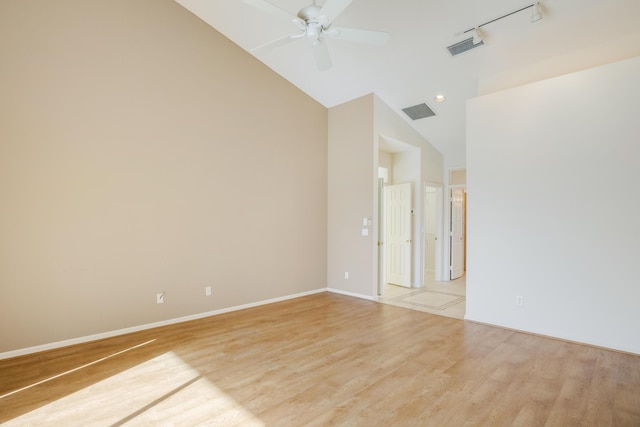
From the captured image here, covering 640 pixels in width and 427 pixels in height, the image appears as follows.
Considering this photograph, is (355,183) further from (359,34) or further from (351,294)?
(359,34)

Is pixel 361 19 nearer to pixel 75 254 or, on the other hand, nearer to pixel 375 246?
pixel 375 246

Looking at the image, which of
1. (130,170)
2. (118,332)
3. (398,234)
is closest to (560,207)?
(398,234)

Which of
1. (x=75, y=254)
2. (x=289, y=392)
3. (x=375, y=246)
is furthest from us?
(x=375, y=246)

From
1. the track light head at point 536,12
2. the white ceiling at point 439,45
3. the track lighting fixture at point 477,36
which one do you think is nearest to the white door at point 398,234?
the white ceiling at point 439,45

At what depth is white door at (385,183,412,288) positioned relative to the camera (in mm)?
6367

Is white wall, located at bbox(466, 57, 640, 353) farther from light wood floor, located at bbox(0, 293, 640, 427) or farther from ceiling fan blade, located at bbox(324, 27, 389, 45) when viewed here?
ceiling fan blade, located at bbox(324, 27, 389, 45)

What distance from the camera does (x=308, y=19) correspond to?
2.82 meters

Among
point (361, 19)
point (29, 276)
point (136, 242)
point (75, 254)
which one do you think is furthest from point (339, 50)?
point (29, 276)

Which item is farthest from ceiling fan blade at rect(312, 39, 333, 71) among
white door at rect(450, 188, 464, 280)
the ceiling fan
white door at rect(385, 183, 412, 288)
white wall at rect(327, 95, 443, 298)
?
white door at rect(450, 188, 464, 280)

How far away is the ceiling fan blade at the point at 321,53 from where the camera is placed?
10.2ft

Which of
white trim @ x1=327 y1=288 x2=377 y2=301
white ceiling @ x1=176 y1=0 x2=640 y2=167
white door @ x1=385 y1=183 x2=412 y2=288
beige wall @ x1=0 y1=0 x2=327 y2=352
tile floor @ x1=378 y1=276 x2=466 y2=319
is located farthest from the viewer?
white door @ x1=385 y1=183 x2=412 y2=288

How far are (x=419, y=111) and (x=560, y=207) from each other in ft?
9.48

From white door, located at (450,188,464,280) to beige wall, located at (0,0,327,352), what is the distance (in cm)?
398

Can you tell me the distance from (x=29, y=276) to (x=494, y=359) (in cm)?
477
